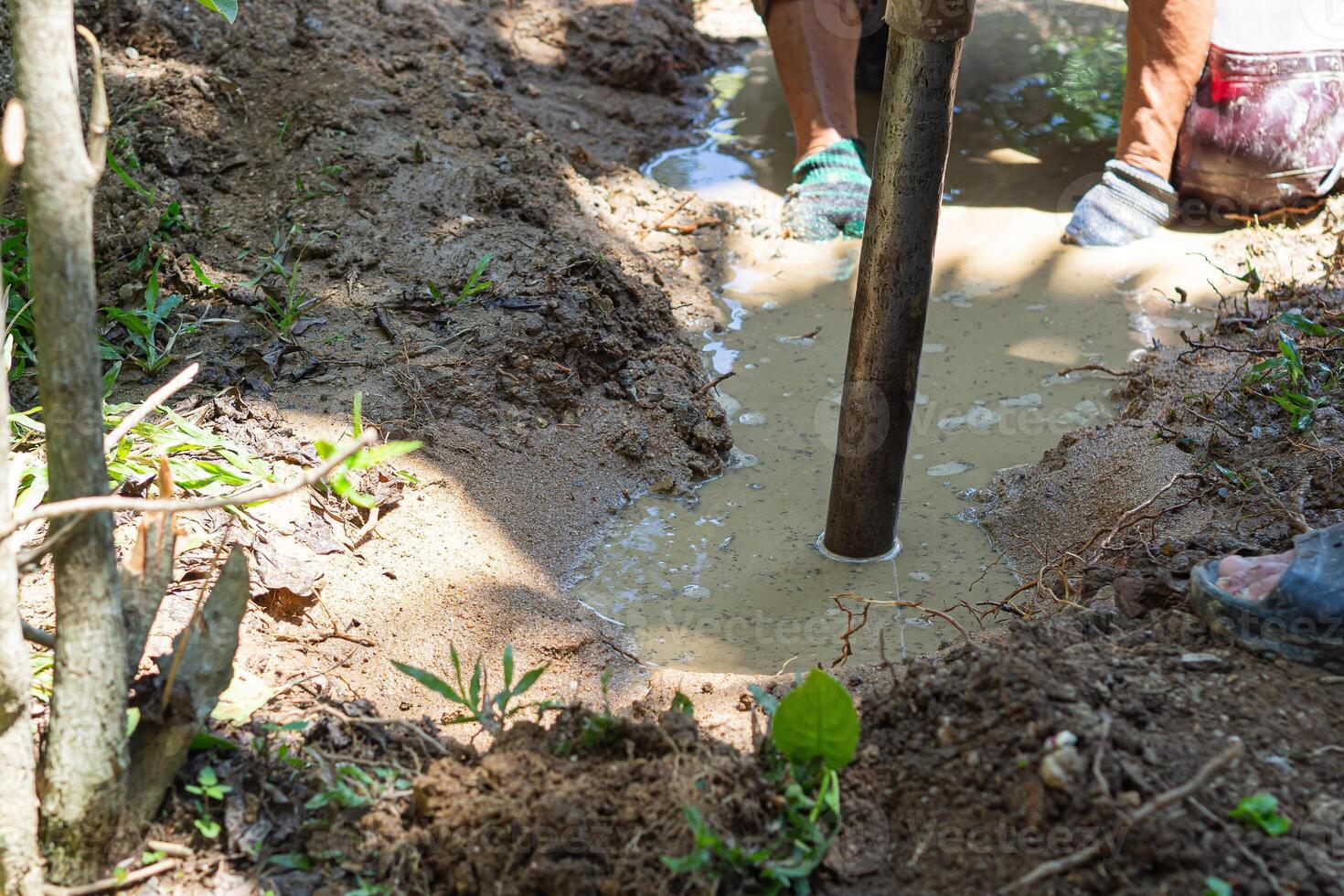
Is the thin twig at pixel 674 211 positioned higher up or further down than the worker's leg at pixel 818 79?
further down

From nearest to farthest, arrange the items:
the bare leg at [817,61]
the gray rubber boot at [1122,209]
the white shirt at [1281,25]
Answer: the white shirt at [1281,25] < the gray rubber boot at [1122,209] < the bare leg at [817,61]

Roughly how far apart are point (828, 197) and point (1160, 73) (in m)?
Answer: 1.19

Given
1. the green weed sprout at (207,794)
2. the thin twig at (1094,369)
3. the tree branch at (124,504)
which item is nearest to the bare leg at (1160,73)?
the thin twig at (1094,369)

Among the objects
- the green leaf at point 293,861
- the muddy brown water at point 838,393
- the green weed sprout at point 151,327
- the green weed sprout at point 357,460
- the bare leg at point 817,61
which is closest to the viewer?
the green leaf at point 293,861

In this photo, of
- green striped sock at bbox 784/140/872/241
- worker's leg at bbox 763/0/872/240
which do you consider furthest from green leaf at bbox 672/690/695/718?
worker's leg at bbox 763/0/872/240

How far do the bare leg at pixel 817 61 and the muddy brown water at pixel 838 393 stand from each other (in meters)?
0.27

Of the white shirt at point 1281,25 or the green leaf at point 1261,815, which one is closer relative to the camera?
the green leaf at point 1261,815

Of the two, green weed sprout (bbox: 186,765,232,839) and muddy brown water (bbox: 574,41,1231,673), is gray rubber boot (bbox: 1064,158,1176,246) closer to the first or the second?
muddy brown water (bbox: 574,41,1231,673)

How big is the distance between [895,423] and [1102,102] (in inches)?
129

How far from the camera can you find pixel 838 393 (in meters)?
3.32

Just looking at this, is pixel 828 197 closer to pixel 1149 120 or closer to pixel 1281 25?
pixel 1149 120

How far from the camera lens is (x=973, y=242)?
4.04 meters

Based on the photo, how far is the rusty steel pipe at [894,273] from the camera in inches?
85.0

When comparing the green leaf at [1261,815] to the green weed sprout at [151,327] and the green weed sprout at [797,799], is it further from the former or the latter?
the green weed sprout at [151,327]
